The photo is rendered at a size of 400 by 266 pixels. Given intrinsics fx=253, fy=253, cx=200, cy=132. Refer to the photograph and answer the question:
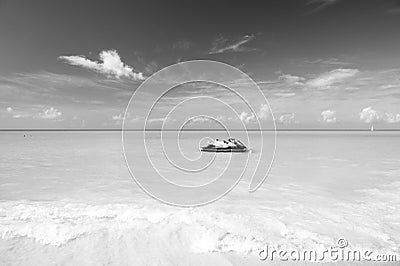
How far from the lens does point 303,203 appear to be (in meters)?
8.16

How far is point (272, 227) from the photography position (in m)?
6.16

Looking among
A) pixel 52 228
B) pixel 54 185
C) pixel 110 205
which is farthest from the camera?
pixel 54 185

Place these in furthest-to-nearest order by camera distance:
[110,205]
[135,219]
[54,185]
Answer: [54,185] < [110,205] < [135,219]

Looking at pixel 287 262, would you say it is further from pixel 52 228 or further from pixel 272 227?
pixel 52 228

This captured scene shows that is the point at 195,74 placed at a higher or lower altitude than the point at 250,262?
higher

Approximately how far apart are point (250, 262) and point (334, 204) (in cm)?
479

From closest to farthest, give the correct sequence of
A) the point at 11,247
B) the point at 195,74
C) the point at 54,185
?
the point at 11,247, the point at 195,74, the point at 54,185

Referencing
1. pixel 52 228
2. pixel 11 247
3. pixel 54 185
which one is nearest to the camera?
pixel 11 247

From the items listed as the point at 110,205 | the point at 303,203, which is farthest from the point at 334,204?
the point at 110,205

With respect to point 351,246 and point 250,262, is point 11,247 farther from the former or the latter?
point 351,246

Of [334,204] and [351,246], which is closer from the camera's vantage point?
[351,246]

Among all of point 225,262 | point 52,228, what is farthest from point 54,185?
point 225,262

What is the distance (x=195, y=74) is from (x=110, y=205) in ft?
17.8

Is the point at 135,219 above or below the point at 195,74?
below
